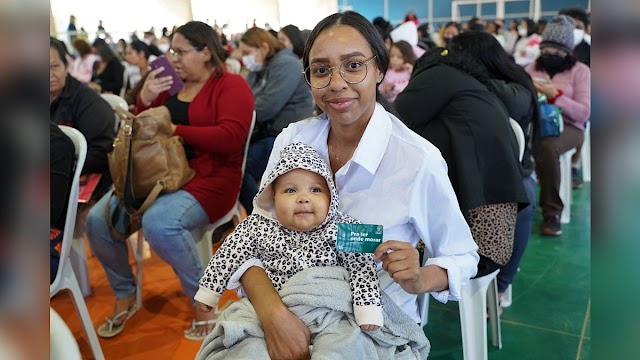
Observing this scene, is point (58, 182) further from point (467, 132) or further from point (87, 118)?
point (467, 132)

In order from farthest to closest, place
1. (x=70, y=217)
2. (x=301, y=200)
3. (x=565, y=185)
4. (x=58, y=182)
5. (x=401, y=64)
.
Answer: (x=401, y=64)
(x=565, y=185)
(x=70, y=217)
(x=58, y=182)
(x=301, y=200)

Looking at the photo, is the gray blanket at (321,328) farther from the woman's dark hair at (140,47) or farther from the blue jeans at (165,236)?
the woman's dark hair at (140,47)

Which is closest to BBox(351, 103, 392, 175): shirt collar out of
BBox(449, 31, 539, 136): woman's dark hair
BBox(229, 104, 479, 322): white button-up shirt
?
BBox(229, 104, 479, 322): white button-up shirt

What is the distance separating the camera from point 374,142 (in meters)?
1.37

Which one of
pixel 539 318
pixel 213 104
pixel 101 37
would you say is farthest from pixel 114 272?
pixel 101 37

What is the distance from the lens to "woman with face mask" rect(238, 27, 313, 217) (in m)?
3.30

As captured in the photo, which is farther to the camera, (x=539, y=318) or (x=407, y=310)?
(x=539, y=318)

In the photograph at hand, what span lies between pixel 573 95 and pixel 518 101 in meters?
1.65

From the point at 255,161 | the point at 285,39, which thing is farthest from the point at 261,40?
the point at 255,161

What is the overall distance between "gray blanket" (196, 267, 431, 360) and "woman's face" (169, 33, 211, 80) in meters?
1.55

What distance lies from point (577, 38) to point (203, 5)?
3006 mm

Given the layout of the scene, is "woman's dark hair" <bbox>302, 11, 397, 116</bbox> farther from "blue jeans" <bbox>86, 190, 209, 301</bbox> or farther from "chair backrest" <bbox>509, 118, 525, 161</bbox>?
"blue jeans" <bbox>86, 190, 209, 301</bbox>
